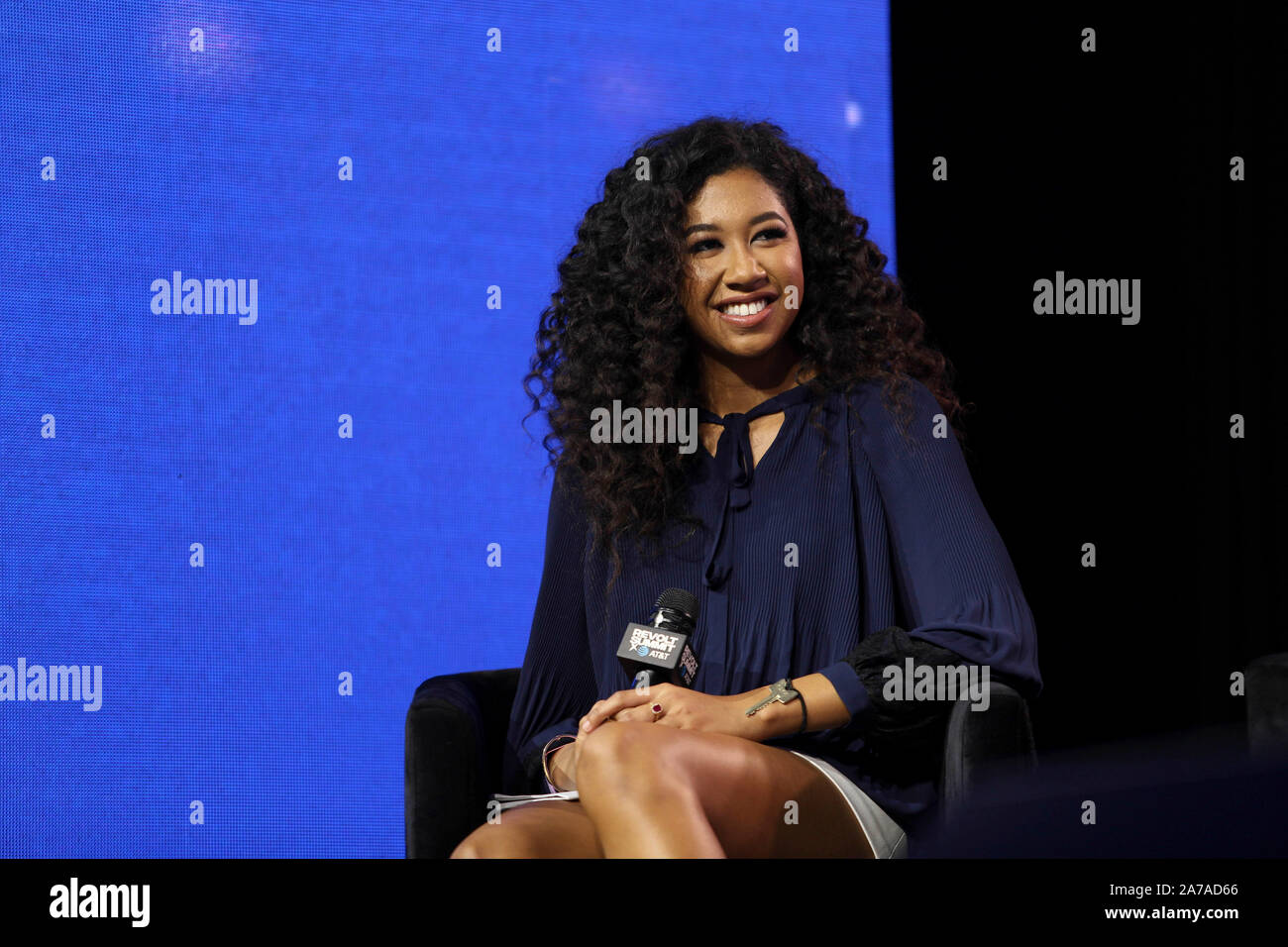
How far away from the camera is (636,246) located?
2021mm

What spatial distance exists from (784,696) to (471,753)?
0.53m

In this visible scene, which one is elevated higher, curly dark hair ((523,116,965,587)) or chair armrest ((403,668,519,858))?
curly dark hair ((523,116,965,587))

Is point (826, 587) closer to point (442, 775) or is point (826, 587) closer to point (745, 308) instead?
point (745, 308)

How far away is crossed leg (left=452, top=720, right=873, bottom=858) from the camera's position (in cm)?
139

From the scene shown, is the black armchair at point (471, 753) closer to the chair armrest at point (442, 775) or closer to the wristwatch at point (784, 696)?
the chair armrest at point (442, 775)

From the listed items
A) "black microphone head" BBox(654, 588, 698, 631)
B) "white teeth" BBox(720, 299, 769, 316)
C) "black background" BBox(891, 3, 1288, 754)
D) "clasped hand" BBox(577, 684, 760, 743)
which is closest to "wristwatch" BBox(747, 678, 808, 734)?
"clasped hand" BBox(577, 684, 760, 743)

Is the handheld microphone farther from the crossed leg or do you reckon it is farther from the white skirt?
the white skirt

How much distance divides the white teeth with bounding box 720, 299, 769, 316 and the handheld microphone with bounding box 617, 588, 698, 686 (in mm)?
522

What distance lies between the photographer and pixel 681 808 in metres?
1.39

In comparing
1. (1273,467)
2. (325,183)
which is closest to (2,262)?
(325,183)

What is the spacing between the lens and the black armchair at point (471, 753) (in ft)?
5.49

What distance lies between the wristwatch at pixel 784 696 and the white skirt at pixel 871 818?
5 centimetres

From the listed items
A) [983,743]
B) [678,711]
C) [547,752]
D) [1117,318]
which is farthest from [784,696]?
[1117,318]

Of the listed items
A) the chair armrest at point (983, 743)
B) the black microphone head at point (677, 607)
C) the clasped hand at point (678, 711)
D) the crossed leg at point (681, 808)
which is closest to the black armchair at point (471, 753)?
the chair armrest at point (983, 743)
